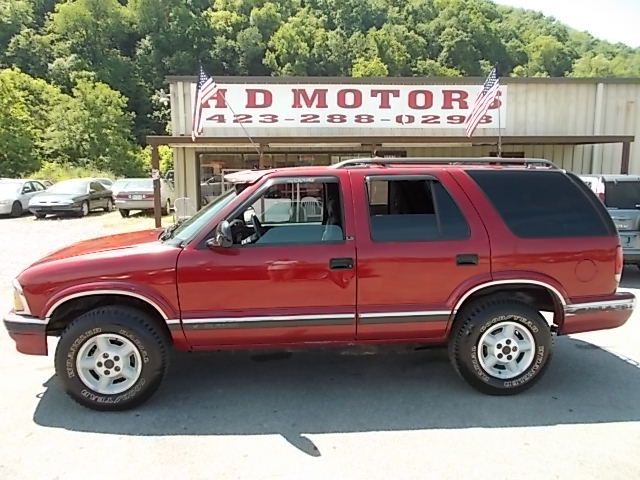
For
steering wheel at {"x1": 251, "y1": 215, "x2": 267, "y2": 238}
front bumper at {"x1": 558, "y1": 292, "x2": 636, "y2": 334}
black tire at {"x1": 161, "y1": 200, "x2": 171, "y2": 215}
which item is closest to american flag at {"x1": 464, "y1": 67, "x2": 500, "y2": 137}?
front bumper at {"x1": 558, "y1": 292, "x2": 636, "y2": 334}

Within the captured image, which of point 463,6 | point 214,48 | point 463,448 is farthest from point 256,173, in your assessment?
point 463,6

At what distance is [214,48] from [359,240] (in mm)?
84184

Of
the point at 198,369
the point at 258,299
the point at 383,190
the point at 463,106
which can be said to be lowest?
the point at 198,369

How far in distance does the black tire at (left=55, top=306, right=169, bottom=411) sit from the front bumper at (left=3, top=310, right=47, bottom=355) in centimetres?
14

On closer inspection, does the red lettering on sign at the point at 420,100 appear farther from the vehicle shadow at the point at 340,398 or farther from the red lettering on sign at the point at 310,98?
the vehicle shadow at the point at 340,398

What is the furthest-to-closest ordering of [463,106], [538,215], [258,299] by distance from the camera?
[463,106], [538,215], [258,299]

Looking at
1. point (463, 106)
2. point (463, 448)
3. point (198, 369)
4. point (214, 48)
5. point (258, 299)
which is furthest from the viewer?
point (214, 48)

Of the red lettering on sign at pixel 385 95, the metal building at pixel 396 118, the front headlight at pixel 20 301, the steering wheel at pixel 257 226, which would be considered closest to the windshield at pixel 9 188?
the metal building at pixel 396 118

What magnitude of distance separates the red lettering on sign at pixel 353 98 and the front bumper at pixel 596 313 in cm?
1108

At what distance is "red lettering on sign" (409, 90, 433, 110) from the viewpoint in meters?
14.3

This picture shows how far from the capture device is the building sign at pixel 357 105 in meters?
14.1

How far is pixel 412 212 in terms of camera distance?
419cm

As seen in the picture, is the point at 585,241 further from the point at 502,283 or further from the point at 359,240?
the point at 359,240

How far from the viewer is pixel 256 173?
4.31 metres
